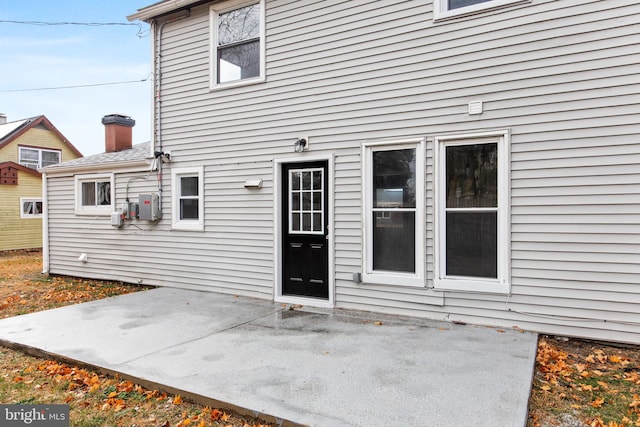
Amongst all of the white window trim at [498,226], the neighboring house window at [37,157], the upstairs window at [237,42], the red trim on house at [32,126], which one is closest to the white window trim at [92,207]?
the upstairs window at [237,42]

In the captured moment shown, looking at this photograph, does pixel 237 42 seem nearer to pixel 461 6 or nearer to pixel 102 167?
pixel 461 6

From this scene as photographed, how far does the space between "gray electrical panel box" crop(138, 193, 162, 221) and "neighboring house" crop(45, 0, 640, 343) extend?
0.24ft

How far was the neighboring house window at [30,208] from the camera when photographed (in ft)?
51.2

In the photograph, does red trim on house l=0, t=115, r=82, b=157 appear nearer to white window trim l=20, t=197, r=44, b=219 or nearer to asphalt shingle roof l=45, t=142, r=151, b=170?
white window trim l=20, t=197, r=44, b=219

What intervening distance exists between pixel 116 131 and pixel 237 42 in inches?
187

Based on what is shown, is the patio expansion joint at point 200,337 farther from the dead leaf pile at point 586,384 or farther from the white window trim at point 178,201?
the dead leaf pile at point 586,384

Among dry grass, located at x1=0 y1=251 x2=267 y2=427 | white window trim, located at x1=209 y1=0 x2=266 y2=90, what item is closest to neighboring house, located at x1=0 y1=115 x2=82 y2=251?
white window trim, located at x1=209 y1=0 x2=266 y2=90

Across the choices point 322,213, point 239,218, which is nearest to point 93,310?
point 239,218

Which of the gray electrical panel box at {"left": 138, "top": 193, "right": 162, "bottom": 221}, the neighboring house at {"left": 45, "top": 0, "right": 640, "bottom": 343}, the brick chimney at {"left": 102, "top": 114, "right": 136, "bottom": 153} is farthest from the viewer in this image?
the brick chimney at {"left": 102, "top": 114, "right": 136, "bottom": 153}

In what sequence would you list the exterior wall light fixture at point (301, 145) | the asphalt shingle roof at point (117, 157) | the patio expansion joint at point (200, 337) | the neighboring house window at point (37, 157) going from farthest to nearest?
the neighboring house window at point (37, 157) < the asphalt shingle roof at point (117, 157) < the exterior wall light fixture at point (301, 145) < the patio expansion joint at point (200, 337)

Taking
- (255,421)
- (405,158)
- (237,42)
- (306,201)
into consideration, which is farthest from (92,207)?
(255,421)

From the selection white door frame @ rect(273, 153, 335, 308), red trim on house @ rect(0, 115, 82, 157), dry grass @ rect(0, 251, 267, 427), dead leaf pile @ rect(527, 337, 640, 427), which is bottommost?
dry grass @ rect(0, 251, 267, 427)

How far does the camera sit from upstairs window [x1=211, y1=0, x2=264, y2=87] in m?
6.57

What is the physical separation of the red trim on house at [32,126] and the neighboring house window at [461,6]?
61.1 ft
